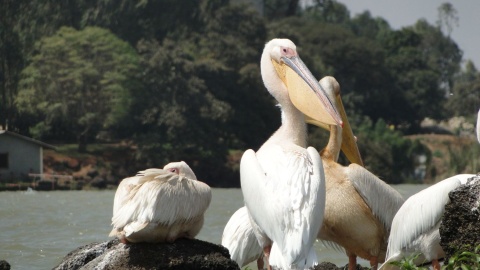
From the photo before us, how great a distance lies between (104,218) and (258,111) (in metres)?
22.0

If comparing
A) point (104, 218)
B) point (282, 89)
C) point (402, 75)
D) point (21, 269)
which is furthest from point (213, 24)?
point (282, 89)

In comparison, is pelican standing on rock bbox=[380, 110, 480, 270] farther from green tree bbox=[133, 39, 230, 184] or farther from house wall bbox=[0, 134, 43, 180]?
house wall bbox=[0, 134, 43, 180]

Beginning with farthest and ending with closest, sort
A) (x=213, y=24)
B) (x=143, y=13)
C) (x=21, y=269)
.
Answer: (x=143, y=13) → (x=213, y=24) → (x=21, y=269)

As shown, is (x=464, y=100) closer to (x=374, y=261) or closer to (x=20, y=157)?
(x=20, y=157)

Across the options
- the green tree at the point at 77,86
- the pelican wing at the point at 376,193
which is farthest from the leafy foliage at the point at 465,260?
the green tree at the point at 77,86

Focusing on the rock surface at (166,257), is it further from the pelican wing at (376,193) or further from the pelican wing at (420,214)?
the pelican wing at (376,193)

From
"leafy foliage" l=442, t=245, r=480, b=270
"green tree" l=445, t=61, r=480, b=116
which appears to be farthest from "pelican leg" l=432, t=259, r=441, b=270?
"green tree" l=445, t=61, r=480, b=116

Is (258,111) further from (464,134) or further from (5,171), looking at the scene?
(464,134)

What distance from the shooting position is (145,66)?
150 ft

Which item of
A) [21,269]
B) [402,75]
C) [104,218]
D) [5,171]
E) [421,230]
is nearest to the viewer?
[421,230]

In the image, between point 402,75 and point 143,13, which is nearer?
point 143,13

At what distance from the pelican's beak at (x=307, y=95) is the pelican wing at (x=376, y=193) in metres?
0.61

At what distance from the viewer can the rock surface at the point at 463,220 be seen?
16.3ft

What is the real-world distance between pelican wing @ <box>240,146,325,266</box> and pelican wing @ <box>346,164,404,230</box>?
1.05 m
